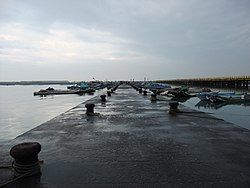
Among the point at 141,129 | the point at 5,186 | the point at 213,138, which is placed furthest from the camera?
the point at 141,129

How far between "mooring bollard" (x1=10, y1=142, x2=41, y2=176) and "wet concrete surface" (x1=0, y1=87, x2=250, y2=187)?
241mm

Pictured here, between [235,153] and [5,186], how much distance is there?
18.6 feet

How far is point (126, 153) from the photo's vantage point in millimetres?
7215

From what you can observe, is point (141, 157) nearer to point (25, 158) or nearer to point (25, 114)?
point (25, 158)

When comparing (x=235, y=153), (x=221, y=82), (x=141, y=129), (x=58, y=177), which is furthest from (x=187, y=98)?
(x=221, y=82)

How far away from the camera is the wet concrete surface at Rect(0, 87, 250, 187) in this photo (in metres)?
5.21

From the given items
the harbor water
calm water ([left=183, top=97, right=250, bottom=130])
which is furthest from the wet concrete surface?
calm water ([left=183, top=97, right=250, bottom=130])

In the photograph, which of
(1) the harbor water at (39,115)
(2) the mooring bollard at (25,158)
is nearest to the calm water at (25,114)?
(1) the harbor water at (39,115)

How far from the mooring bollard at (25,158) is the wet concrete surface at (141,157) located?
0.79ft

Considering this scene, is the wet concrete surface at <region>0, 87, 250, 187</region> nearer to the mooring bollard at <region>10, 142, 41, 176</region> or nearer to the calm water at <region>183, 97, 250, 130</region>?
the mooring bollard at <region>10, 142, 41, 176</region>

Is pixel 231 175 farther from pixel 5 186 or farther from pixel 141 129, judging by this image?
pixel 141 129

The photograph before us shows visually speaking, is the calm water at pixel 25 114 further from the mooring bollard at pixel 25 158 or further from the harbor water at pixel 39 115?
the mooring bollard at pixel 25 158

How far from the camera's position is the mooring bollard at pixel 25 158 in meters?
5.35

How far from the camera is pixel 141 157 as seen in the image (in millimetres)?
6785
